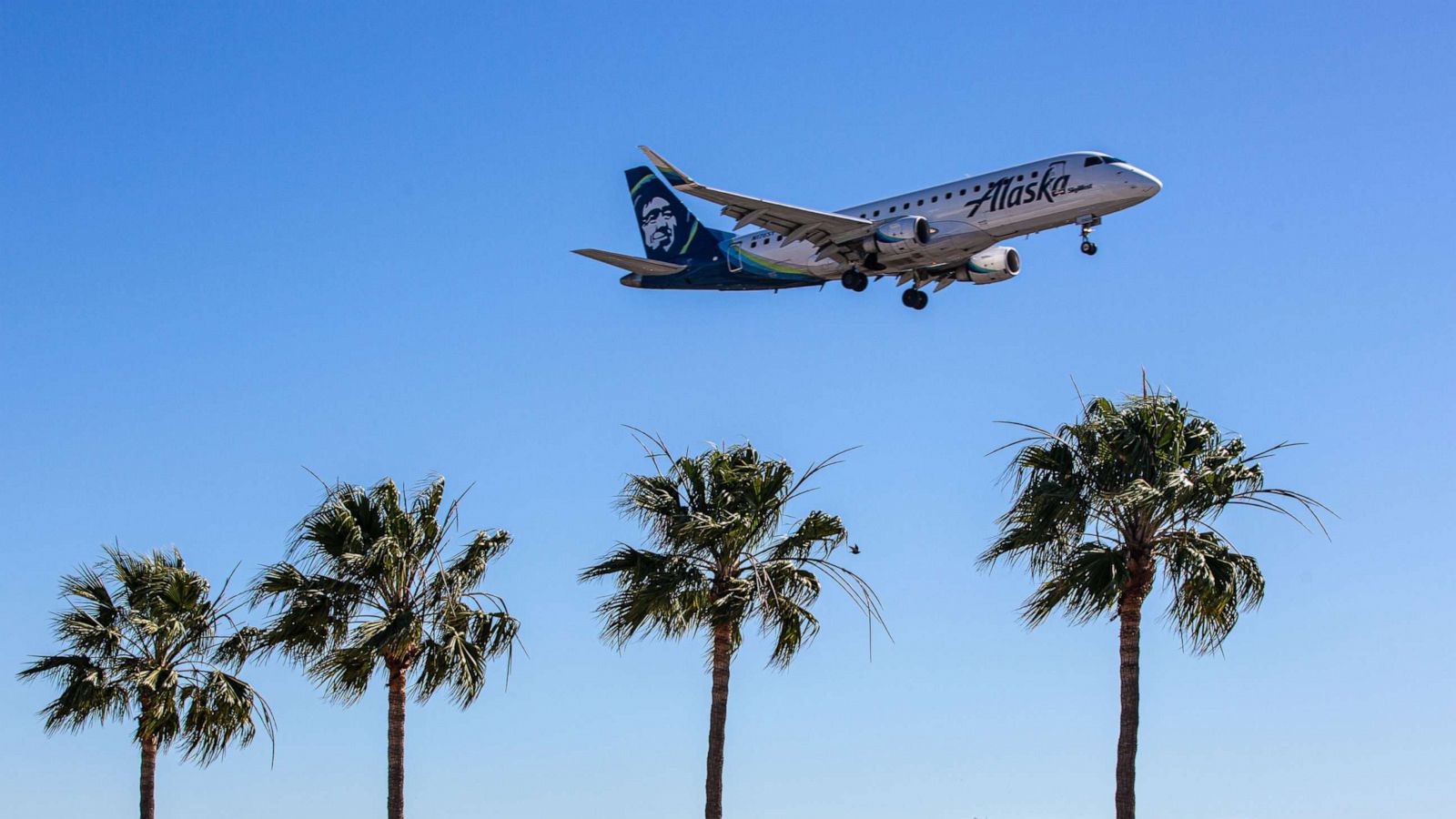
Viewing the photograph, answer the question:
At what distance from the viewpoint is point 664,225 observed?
2285 inches

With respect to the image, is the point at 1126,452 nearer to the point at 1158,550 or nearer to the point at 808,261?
the point at 1158,550

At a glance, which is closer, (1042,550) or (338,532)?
(1042,550)

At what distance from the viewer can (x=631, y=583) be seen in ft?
70.6

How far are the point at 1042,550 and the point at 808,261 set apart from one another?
28.2 metres

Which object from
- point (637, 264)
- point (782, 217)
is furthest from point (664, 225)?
point (782, 217)

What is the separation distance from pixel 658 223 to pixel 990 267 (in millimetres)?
14832

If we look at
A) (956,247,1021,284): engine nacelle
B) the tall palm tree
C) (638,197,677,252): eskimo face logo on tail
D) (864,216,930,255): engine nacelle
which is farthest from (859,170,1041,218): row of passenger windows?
the tall palm tree

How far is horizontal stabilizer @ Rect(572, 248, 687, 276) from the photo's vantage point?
4884 cm

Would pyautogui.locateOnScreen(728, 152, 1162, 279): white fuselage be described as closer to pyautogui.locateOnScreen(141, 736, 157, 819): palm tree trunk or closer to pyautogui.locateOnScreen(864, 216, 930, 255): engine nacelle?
pyautogui.locateOnScreen(864, 216, 930, 255): engine nacelle

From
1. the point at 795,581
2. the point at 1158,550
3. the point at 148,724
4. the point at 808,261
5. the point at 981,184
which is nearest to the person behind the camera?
the point at 1158,550

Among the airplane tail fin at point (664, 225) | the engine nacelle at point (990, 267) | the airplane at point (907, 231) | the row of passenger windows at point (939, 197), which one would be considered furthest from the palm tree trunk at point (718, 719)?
the airplane tail fin at point (664, 225)

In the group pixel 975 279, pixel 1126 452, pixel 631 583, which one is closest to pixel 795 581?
pixel 631 583

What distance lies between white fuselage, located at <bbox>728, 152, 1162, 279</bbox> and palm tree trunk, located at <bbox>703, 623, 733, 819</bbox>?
25018 millimetres

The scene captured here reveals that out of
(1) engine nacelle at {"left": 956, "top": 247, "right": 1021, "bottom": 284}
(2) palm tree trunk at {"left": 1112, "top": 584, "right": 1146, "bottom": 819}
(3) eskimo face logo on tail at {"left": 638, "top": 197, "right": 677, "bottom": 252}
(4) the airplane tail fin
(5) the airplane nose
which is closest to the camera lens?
(2) palm tree trunk at {"left": 1112, "top": 584, "right": 1146, "bottom": 819}
